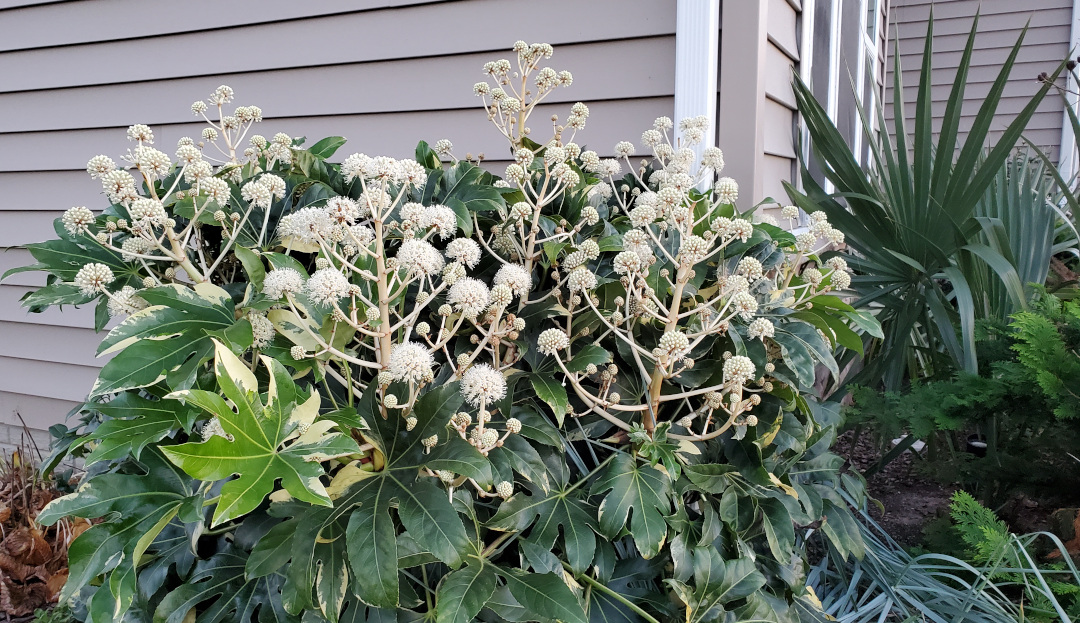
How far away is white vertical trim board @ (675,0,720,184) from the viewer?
5.92ft

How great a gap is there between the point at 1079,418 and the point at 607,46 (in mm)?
1564

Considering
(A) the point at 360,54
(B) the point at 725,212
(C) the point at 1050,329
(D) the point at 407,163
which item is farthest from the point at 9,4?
(C) the point at 1050,329

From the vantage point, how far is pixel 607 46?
78.7 inches

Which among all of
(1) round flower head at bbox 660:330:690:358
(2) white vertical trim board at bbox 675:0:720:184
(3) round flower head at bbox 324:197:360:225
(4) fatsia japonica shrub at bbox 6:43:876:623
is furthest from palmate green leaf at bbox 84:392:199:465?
(2) white vertical trim board at bbox 675:0:720:184

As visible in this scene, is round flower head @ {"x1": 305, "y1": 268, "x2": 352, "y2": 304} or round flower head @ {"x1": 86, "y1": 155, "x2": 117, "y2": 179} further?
round flower head @ {"x1": 86, "y1": 155, "x2": 117, "y2": 179}

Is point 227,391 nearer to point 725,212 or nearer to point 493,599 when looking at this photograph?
point 493,599

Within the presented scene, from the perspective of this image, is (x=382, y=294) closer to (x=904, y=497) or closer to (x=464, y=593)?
(x=464, y=593)

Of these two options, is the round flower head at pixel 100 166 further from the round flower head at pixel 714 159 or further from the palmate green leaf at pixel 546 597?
the round flower head at pixel 714 159

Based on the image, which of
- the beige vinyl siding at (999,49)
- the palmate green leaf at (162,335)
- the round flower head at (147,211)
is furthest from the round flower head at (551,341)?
the beige vinyl siding at (999,49)

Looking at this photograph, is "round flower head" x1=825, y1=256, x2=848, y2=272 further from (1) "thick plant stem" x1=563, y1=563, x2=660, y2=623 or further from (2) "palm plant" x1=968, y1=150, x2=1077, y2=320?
(2) "palm plant" x1=968, y1=150, x2=1077, y2=320

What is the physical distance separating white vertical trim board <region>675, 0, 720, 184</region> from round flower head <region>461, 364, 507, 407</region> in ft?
3.72

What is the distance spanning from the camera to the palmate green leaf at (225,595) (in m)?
1.05

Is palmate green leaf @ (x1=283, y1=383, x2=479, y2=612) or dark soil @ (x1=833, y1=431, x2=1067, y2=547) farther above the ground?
palmate green leaf @ (x1=283, y1=383, x2=479, y2=612)

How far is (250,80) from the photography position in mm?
2570
